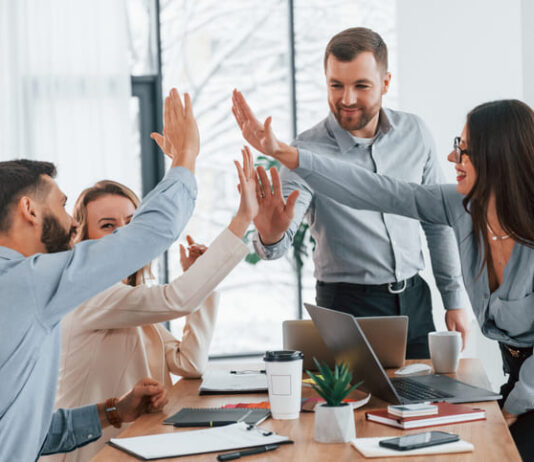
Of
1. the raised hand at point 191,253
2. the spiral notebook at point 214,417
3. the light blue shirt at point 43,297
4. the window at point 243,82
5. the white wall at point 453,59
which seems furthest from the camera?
the window at point 243,82

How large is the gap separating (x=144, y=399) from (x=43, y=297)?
1.38 feet

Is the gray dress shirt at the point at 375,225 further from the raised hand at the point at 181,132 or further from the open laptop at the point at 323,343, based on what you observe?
the raised hand at the point at 181,132

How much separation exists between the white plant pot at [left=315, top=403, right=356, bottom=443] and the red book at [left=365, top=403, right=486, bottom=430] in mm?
122

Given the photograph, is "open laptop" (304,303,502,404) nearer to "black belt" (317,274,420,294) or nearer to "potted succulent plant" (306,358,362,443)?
"potted succulent plant" (306,358,362,443)

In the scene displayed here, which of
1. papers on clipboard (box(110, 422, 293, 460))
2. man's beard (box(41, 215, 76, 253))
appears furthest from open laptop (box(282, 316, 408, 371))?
man's beard (box(41, 215, 76, 253))

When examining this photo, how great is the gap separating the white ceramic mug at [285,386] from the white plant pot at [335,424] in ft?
0.58

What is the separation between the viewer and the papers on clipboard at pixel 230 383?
1.81 m

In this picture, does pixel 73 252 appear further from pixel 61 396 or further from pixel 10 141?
pixel 10 141

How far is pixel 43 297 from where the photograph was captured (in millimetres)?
1361

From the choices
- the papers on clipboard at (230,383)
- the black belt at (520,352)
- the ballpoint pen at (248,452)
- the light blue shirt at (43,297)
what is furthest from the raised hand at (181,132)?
the black belt at (520,352)

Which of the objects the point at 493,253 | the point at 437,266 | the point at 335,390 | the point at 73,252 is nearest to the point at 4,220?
the point at 73,252

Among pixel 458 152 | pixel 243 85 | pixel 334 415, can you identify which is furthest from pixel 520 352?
pixel 243 85

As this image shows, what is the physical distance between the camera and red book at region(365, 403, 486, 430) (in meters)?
1.40

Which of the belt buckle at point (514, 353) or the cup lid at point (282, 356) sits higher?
the cup lid at point (282, 356)
